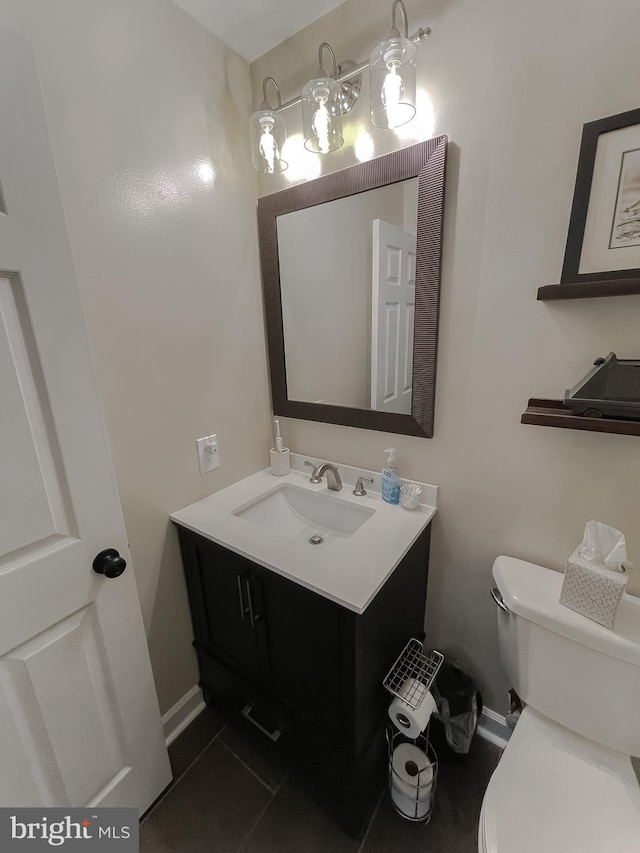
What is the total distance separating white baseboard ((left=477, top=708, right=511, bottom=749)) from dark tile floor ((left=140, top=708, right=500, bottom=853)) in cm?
3

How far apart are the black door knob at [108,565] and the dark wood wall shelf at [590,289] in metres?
1.25

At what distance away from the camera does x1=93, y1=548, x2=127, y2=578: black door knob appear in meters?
0.86

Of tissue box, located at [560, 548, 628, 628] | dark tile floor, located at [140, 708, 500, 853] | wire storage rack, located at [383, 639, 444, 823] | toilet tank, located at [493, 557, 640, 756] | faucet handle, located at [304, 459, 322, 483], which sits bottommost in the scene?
dark tile floor, located at [140, 708, 500, 853]

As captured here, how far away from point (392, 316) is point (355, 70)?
0.71 metres

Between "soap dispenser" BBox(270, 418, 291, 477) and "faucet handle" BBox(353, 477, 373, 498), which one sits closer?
"faucet handle" BBox(353, 477, 373, 498)

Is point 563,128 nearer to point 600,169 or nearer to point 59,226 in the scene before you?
point 600,169

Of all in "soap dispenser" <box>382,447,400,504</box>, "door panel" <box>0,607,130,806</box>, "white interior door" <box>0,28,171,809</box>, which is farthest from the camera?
"soap dispenser" <box>382,447,400,504</box>

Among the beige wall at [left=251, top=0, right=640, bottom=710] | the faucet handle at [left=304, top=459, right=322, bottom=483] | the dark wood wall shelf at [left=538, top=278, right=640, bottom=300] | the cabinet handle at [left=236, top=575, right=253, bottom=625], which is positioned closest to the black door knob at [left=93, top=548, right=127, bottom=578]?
the cabinet handle at [left=236, top=575, right=253, bottom=625]

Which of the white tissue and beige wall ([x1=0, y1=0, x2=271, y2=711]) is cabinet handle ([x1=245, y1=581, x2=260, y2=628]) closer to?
beige wall ([x1=0, y1=0, x2=271, y2=711])

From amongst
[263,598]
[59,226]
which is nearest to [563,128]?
[59,226]

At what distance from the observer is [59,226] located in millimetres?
736

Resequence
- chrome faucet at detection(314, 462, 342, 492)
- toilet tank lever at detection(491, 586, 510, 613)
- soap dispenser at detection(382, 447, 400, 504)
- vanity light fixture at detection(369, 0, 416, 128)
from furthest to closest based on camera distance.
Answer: chrome faucet at detection(314, 462, 342, 492) < soap dispenser at detection(382, 447, 400, 504) < toilet tank lever at detection(491, 586, 510, 613) < vanity light fixture at detection(369, 0, 416, 128)

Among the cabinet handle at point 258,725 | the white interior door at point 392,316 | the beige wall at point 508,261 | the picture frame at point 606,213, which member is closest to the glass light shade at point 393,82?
the beige wall at point 508,261

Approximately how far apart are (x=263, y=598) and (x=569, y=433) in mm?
1002
